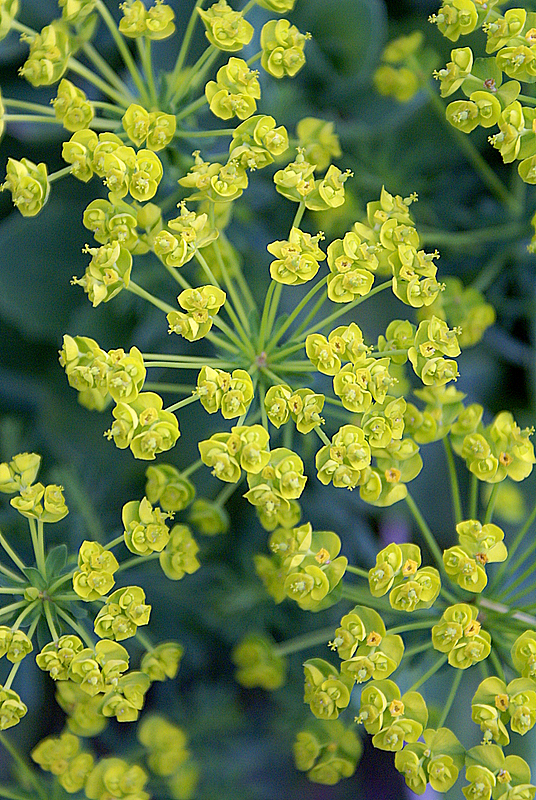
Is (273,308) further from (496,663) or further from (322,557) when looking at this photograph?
(496,663)

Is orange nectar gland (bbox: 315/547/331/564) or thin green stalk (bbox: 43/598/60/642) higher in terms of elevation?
orange nectar gland (bbox: 315/547/331/564)

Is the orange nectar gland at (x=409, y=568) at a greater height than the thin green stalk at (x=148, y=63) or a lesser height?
lesser

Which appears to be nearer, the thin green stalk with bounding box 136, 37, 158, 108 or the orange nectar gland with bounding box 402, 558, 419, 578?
the orange nectar gland with bounding box 402, 558, 419, 578

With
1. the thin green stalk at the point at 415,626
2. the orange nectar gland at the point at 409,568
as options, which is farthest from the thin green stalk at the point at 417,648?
the orange nectar gland at the point at 409,568

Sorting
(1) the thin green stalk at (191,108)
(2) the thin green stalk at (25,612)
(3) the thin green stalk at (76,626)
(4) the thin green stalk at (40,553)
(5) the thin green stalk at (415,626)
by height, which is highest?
(1) the thin green stalk at (191,108)

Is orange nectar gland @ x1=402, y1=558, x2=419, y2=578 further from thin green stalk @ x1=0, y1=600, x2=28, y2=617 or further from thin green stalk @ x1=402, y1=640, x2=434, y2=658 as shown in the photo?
thin green stalk @ x1=0, y1=600, x2=28, y2=617

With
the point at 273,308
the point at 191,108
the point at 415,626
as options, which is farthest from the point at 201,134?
the point at 415,626

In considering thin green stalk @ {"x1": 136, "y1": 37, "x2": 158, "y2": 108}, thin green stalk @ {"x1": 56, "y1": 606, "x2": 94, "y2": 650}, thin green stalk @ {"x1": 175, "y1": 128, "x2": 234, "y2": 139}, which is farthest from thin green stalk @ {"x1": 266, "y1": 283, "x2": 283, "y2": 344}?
thin green stalk @ {"x1": 56, "y1": 606, "x2": 94, "y2": 650}

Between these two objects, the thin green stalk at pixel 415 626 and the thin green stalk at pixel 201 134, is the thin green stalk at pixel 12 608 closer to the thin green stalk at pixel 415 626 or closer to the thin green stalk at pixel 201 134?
the thin green stalk at pixel 415 626

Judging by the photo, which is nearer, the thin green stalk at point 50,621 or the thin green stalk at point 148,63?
the thin green stalk at point 50,621
